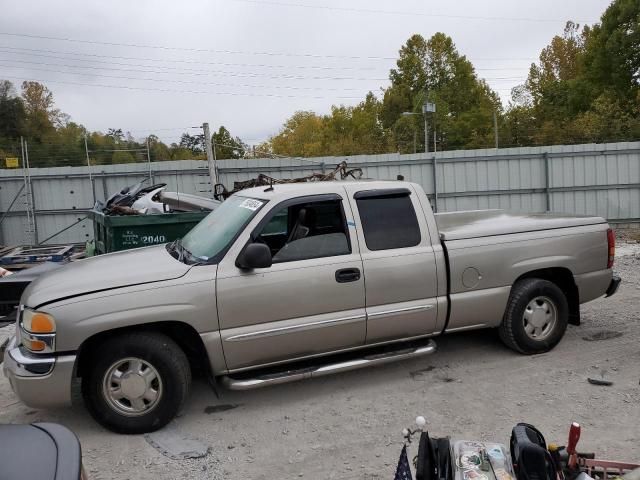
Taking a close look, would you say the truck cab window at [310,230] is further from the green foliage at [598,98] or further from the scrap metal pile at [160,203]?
the green foliage at [598,98]

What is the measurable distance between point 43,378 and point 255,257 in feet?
5.42

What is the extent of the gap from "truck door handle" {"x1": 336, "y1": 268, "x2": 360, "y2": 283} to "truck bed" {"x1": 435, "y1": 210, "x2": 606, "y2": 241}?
3.08 ft

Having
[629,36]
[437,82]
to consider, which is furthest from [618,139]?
[437,82]

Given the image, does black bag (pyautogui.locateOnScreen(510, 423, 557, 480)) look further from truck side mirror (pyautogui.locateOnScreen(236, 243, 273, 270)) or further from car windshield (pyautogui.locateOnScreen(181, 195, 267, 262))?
car windshield (pyautogui.locateOnScreen(181, 195, 267, 262))

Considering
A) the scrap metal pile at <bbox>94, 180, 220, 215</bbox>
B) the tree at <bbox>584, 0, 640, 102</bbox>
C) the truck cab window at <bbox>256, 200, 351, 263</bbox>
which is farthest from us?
the tree at <bbox>584, 0, 640, 102</bbox>

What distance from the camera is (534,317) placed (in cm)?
518

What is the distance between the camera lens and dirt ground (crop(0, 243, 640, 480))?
3.56 metres

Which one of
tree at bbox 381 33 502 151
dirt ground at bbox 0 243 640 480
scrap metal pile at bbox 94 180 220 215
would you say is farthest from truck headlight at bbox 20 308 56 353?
tree at bbox 381 33 502 151

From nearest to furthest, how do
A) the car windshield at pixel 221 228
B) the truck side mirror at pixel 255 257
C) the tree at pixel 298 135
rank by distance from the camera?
the truck side mirror at pixel 255 257, the car windshield at pixel 221 228, the tree at pixel 298 135

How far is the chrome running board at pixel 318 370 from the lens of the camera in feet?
13.4

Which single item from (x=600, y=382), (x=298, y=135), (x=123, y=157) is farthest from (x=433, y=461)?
(x=298, y=135)

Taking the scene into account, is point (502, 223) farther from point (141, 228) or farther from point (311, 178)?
point (141, 228)

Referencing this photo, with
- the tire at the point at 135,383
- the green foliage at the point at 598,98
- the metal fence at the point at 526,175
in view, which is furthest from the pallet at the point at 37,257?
the green foliage at the point at 598,98

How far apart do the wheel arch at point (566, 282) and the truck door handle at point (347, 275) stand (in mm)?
1913
